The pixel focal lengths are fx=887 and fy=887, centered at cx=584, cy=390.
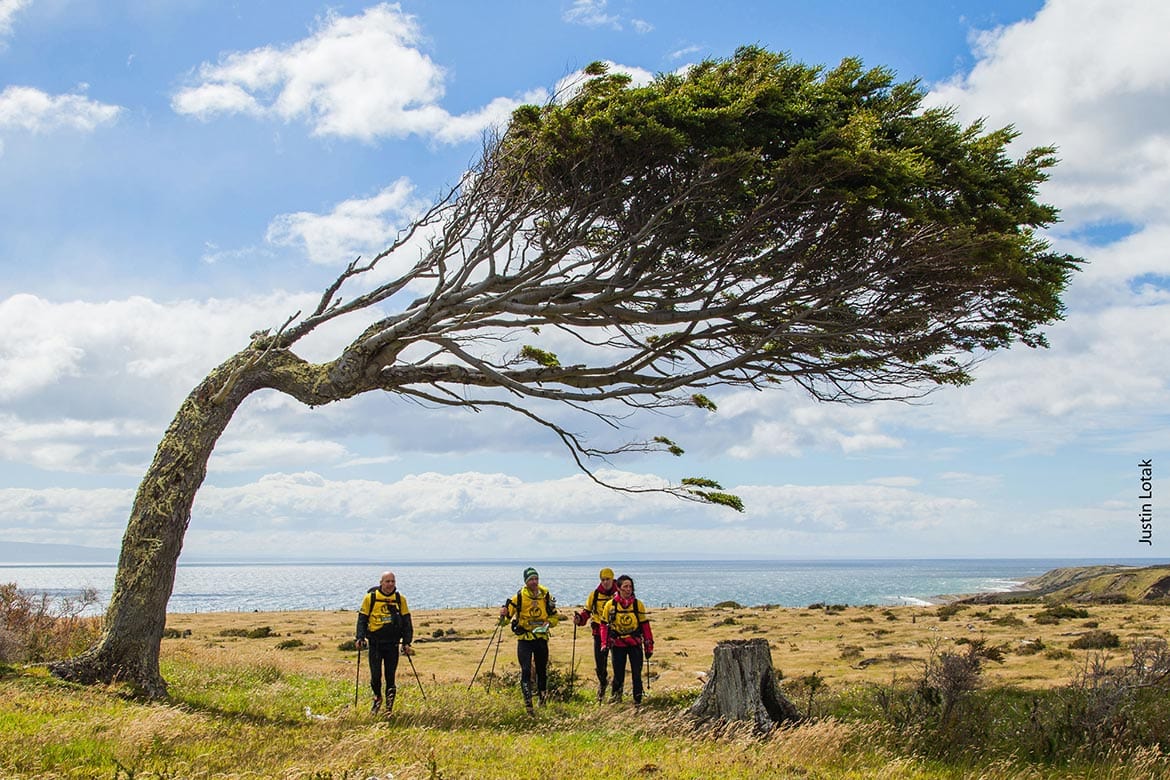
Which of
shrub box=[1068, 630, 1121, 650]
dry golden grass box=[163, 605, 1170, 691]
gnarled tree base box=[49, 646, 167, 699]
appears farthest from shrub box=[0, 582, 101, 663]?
shrub box=[1068, 630, 1121, 650]

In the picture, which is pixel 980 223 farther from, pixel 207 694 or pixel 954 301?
pixel 207 694

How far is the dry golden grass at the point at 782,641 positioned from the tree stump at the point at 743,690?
3.38 meters

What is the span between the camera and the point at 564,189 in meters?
14.5

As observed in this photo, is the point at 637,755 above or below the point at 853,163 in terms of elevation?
below

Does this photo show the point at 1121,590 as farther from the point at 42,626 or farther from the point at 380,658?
the point at 42,626

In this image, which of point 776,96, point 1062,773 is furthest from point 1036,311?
A: point 1062,773

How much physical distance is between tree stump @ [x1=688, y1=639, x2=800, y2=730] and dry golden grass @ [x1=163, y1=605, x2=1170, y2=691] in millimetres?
Answer: 3382

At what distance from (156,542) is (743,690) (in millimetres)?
9617

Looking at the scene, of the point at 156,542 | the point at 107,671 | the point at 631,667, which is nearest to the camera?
the point at 631,667

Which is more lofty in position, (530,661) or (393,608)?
(393,608)

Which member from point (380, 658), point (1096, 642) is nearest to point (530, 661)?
point (380, 658)

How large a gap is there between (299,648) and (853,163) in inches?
940

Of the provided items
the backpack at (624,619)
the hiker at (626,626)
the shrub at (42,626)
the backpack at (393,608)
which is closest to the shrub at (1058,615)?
the hiker at (626,626)

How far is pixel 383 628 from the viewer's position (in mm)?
12688
